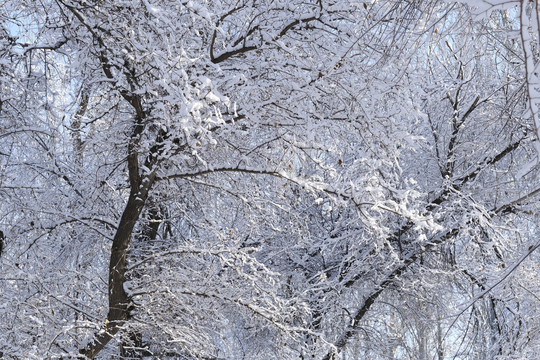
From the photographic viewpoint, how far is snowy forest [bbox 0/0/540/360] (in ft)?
11.5

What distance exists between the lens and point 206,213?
5707 millimetres

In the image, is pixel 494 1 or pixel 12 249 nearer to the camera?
pixel 494 1

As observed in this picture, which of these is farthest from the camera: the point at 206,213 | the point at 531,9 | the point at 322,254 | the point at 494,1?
the point at 322,254

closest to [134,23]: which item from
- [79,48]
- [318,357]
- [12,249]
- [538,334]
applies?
[79,48]

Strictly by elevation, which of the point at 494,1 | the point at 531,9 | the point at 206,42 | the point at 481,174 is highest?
the point at 481,174

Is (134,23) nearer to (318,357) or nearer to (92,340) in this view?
(92,340)

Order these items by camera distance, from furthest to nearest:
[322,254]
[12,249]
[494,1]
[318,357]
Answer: [322,254] → [318,357] → [12,249] → [494,1]

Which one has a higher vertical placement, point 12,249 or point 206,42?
point 206,42

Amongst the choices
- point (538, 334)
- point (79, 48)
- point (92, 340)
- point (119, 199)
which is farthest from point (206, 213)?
point (538, 334)

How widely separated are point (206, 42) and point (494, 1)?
287cm

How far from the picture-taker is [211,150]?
188 inches

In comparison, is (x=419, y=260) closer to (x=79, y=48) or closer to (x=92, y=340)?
(x=92, y=340)

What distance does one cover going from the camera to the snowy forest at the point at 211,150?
3.50 m

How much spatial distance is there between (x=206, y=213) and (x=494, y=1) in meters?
4.21
